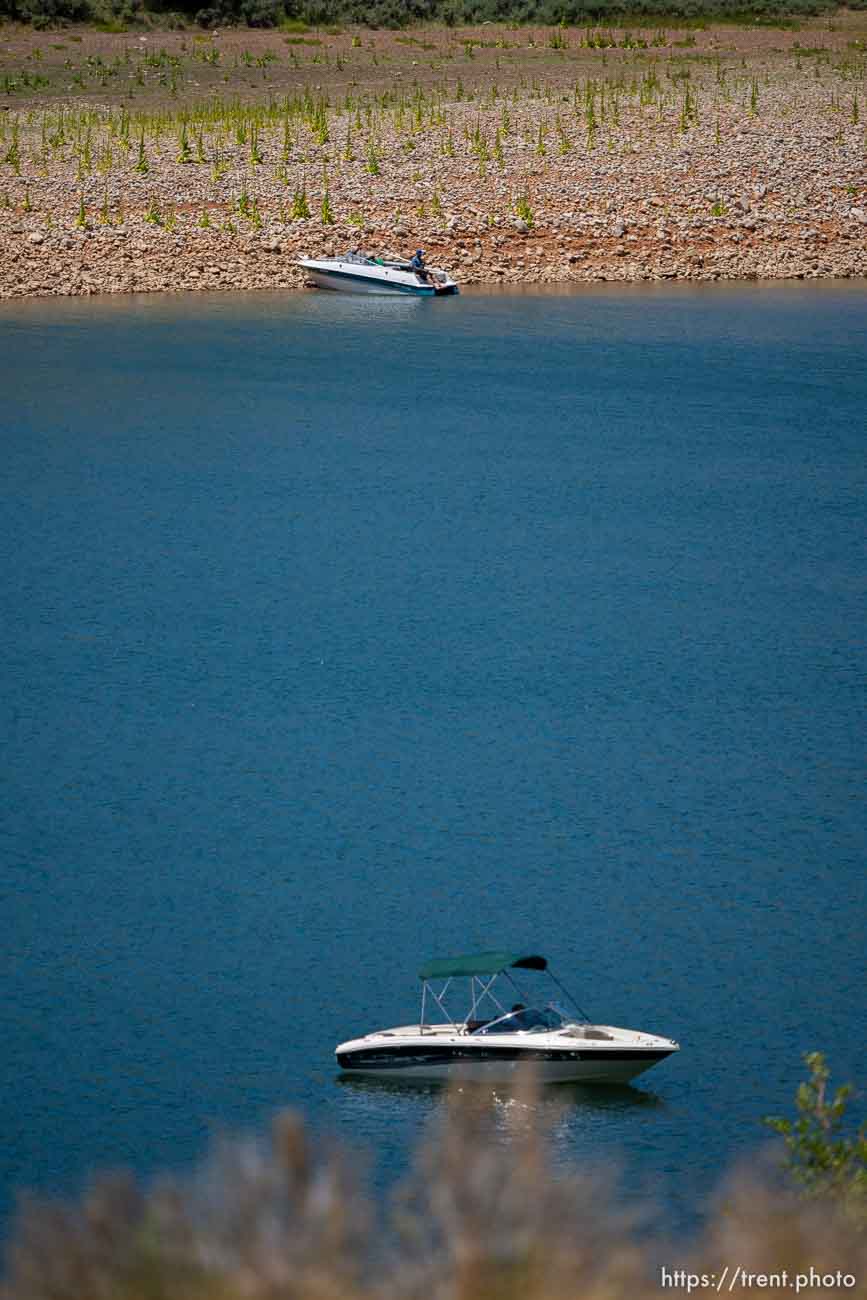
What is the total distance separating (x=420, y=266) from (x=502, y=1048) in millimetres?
38241

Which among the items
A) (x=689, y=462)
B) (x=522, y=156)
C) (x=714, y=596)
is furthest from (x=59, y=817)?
(x=522, y=156)

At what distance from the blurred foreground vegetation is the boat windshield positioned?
35.0ft

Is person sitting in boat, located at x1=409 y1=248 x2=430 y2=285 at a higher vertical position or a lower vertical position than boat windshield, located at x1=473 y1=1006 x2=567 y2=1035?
higher

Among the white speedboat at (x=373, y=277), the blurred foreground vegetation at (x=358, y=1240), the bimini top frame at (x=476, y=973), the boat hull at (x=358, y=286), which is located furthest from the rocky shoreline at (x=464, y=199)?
the blurred foreground vegetation at (x=358, y=1240)

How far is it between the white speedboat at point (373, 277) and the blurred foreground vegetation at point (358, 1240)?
4628cm

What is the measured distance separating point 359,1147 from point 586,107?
5195 centimetres

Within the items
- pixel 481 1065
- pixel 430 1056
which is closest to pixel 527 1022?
pixel 481 1065

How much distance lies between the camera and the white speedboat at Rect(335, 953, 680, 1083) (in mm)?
14781

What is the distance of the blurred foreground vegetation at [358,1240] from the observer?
4.28 meters

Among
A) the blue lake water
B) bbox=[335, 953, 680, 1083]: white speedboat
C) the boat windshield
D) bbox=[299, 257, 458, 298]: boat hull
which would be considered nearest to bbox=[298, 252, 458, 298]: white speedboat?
bbox=[299, 257, 458, 298]: boat hull

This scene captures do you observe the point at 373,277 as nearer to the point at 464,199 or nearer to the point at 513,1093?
the point at 464,199

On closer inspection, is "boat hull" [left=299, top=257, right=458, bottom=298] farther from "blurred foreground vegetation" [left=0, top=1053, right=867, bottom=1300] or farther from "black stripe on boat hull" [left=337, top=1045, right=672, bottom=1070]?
"blurred foreground vegetation" [left=0, top=1053, right=867, bottom=1300]

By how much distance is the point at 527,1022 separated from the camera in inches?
602

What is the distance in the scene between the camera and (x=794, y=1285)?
174 inches
